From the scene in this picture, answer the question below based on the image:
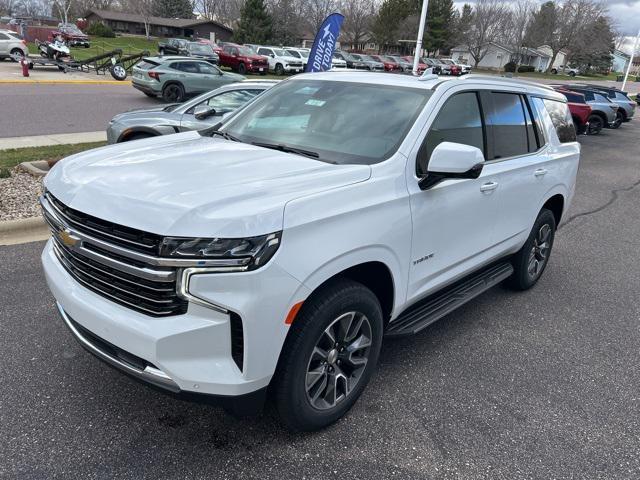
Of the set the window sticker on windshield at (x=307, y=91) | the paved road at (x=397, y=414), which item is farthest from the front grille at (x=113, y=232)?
the window sticker on windshield at (x=307, y=91)

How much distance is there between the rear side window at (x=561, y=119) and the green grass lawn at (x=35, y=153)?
6.83m

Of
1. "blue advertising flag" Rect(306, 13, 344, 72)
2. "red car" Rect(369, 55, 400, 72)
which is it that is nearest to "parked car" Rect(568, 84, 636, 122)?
"blue advertising flag" Rect(306, 13, 344, 72)

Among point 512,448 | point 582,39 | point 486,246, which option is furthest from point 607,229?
point 582,39

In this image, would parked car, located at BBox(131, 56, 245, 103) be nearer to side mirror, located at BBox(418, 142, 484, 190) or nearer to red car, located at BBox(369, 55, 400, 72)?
side mirror, located at BBox(418, 142, 484, 190)

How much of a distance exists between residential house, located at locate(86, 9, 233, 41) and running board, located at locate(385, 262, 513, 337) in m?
81.2

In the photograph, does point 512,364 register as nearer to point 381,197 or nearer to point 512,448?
point 512,448

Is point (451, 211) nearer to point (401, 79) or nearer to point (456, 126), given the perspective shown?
point (456, 126)

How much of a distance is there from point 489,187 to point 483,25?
87879 mm

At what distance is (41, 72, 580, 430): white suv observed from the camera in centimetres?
224

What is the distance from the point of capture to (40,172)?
7.21m

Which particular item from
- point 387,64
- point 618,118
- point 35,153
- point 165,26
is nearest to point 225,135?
point 35,153

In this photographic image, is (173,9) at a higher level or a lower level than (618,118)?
higher

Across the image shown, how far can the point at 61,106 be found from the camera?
15.3 m

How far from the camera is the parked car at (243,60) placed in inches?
1260
